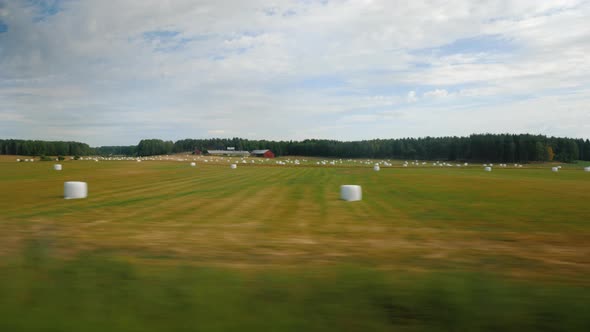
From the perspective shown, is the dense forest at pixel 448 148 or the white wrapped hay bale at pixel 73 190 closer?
the white wrapped hay bale at pixel 73 190

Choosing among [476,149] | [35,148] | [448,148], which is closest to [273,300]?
[476,149]

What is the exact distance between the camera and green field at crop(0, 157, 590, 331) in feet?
17.0

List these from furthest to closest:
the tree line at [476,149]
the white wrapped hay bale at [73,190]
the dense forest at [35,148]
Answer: the dense forest at [35,148] → the tree line at [476,149] → the white wrapped hay bale at [73,190]

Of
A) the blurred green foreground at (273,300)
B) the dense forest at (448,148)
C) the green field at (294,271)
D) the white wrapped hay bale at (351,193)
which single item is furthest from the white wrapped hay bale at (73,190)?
the dense forest at (448,148)

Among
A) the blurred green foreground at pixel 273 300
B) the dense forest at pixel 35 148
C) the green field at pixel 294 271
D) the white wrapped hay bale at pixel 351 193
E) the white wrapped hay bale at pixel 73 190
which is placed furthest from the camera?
the dense forest at pixel 35 148

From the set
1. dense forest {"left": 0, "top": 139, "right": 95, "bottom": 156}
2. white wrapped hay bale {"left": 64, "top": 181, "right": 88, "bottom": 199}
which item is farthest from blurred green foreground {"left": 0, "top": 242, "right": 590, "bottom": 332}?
dense forest {"left": 0, "top": 139, "right": 95, "bottom": 156}

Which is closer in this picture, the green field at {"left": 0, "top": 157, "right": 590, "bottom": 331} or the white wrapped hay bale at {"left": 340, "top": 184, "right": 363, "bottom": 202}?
the green field at {"left": 0, "top": 157, "right": 590, "bottom": 331}

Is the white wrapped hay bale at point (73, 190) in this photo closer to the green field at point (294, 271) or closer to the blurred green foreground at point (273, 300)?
the green field at point (294, 271)

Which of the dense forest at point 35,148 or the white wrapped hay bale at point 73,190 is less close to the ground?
the dense forest at point 35,148

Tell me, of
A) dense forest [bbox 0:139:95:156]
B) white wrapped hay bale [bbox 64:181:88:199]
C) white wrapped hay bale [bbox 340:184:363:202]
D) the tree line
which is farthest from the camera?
dense forest [bbox 0:139:95:156]

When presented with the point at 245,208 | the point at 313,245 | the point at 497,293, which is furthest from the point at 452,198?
the point at 497,293

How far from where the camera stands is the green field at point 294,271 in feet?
17.0

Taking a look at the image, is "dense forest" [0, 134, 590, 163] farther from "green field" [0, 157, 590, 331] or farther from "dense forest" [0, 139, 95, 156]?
"green field" [0, 157, 590, 331]

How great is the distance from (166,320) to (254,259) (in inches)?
127
